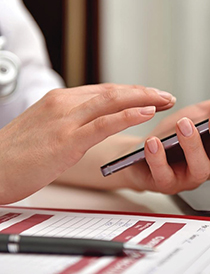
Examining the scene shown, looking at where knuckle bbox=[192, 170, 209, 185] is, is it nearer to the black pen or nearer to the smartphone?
the smartphone

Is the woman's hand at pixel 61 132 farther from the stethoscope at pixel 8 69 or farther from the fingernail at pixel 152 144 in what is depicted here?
the stethoscope at pixel 8 69

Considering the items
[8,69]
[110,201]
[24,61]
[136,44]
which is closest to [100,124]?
[110,201]

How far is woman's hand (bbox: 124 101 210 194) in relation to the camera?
375 millimetres

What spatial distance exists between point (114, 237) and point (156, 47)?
1.90 meters

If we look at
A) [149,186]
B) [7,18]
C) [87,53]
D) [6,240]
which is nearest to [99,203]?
[149,186]

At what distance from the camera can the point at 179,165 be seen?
1.46 feet

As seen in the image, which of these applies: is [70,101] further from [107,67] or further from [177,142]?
[107,67]

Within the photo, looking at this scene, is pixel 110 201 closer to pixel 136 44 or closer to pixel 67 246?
pixel 67 246

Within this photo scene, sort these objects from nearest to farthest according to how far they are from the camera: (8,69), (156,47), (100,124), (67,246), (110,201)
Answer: (67,246), (100,124), (110,201), (8,69), (156,47)

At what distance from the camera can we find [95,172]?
58 cm

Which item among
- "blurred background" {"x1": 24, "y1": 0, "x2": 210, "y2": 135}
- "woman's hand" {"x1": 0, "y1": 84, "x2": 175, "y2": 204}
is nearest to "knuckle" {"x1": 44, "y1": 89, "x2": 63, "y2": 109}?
"woman's hand" {"x1": 0, "y1": 84, "x2": 175, "y2": 204}

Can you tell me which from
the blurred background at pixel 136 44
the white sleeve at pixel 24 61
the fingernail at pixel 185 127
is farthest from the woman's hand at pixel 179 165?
the blurred background at pixel 136 44

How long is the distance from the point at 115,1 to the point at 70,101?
177cm

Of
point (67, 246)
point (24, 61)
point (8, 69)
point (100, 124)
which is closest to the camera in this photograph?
point (67, 246)
